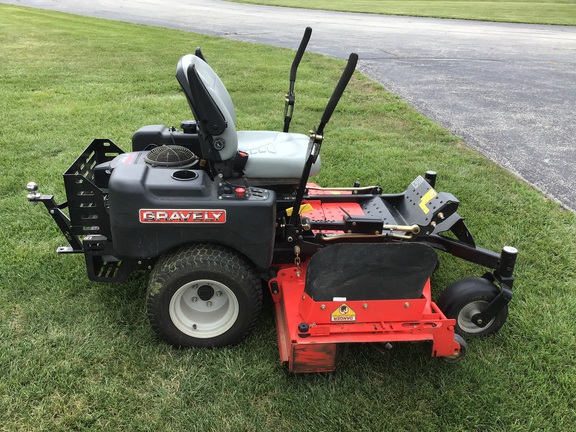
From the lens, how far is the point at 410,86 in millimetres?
8547

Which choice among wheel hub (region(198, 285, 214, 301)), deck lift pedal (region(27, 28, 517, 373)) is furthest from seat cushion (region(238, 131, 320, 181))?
wheel hub (region(198, 285, 214, 301))

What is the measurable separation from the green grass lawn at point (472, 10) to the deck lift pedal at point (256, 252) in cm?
1884

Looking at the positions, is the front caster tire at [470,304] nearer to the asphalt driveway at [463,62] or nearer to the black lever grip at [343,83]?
the black lever grip at [343,83]

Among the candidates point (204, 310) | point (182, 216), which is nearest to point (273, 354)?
point (204, 310)

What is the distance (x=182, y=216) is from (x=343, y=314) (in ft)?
3.10

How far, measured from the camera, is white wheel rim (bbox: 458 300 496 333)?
9.46 ft

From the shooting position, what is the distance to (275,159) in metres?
2.95

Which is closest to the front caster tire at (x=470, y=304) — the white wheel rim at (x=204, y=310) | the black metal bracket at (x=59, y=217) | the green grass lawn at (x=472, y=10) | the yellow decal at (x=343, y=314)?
the yellow decal at (x=343, y=314)

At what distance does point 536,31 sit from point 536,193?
540 inches

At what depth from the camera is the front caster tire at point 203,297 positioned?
2578mm

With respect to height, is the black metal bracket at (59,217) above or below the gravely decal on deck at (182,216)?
below

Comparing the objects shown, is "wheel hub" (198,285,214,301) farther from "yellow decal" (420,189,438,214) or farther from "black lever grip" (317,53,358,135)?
"yellow decal" (420,189,438,214)

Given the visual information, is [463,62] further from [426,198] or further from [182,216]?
[182,216]

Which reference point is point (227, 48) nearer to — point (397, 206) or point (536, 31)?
point (397, 206)
